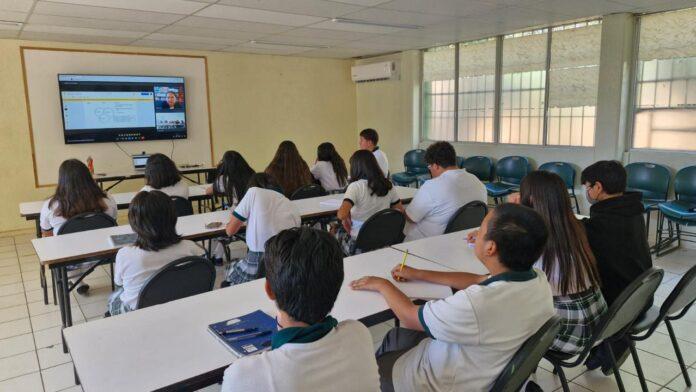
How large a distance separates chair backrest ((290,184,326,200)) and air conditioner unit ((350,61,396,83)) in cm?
425

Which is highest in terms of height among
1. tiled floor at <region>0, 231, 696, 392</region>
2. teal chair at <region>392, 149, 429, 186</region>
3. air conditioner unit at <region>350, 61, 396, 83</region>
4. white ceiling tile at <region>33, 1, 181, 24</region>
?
white ceiling tile at <region>33, 1, 181, 24</region>

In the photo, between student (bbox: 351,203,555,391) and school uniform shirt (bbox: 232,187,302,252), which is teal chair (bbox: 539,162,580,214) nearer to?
school uniform shirt (bbox: 232,187,302,252)

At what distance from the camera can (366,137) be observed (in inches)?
216

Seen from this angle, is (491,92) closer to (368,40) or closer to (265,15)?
(368,40)

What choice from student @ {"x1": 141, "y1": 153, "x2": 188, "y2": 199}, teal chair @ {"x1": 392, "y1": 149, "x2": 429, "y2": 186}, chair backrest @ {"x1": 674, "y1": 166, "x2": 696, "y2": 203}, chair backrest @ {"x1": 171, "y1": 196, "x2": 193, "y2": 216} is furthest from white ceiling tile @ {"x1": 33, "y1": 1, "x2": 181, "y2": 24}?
chair backrest @ {"x1": 674, "y1": 166, "x2": 696, "y2": 203}

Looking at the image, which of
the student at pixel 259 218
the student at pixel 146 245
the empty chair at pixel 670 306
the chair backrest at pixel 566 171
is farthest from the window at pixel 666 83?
the student at pixel 146 245

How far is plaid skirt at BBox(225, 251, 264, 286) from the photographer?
9.84 ft

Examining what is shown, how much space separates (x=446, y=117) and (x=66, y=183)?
5884mm

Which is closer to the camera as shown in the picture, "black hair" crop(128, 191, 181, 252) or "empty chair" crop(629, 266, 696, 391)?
"empty chair" crop(629, 266, 696, 391)

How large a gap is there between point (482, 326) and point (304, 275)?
1.87ft

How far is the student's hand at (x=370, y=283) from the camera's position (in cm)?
187

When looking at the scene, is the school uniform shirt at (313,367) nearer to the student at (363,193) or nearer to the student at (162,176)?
the student at (363,193)

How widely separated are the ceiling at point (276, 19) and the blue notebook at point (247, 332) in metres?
3.51

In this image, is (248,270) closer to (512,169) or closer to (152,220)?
(152,220)
